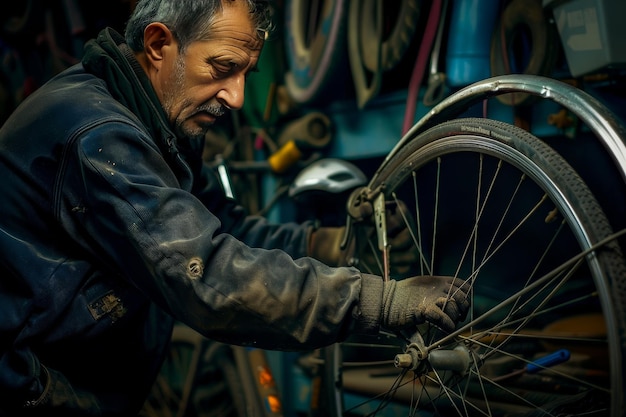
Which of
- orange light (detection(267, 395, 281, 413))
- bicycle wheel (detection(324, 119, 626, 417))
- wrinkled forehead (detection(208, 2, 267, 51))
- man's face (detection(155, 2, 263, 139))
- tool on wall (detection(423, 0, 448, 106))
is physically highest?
wrinkled forehead (detection(208, 2, 267, 51))

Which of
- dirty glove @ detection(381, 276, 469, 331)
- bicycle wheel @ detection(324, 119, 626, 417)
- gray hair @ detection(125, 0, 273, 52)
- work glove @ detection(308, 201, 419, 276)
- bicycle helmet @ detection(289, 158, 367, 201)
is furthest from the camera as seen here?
bicycle helmet @ detection(289, 158, 367, 201)

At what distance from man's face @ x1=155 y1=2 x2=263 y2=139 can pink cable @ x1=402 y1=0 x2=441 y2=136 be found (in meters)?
0.68

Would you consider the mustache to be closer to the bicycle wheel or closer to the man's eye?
the man's eye

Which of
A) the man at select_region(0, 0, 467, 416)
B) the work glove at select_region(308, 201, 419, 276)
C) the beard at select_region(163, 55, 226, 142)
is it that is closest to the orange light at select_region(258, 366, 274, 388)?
the work glove at select_region(308, 201, 419, 276)

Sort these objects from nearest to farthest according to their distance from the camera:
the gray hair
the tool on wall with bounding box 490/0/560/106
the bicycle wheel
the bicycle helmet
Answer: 1. the bicycle wheel
2. the gray hair
3. the tool on wall with bounding box 490/0/560/106
4. the bicycle helmet

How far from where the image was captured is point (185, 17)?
189 centimetres

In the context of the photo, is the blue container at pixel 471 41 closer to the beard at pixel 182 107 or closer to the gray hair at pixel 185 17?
the gray hair at pixel 185 17

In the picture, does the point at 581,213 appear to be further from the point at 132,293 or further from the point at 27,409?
the point at 27,409

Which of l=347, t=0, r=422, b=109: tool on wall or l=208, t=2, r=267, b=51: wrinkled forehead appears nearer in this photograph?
l=208, t=2, r=267, b=51: wrinkled forehead

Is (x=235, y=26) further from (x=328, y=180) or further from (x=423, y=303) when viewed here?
(x=423, y=303)

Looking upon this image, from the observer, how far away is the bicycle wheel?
54.7 inches

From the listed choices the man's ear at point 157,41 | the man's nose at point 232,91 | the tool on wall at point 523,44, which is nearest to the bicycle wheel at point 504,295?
the tool on wall at point 523,44

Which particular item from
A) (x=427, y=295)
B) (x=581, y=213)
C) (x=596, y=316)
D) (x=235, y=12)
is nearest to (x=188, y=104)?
(x=235, y=12)

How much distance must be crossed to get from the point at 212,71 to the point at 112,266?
566 millimetres
